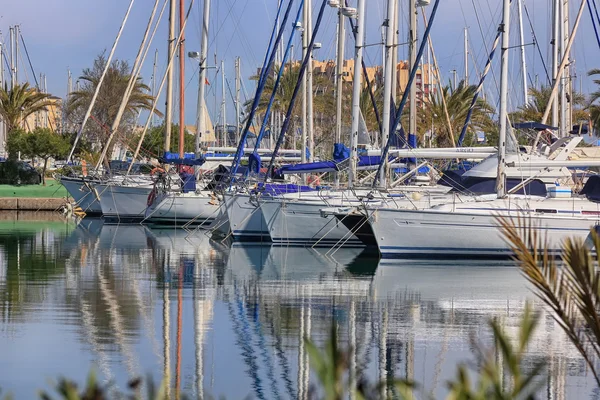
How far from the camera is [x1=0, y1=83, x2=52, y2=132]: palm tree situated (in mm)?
57594

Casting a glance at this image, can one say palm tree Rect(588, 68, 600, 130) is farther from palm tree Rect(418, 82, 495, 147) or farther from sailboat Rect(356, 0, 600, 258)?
sailboat Rect(356, 0, 600, 258)

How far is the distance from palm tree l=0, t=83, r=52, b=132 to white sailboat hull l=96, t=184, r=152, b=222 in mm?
18423

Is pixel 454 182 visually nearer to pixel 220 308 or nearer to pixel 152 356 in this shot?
pixel 220 308

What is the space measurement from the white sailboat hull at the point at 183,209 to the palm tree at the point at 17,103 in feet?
72.3

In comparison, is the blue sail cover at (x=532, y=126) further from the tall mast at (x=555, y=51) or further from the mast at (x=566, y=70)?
the tall mast at (x=555, y=51)

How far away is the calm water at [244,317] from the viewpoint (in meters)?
11.8

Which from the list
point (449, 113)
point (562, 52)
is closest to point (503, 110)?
point (562, 52)

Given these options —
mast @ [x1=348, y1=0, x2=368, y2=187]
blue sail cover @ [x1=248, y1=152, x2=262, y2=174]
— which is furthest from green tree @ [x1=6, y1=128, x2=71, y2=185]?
mast @ [x1=348, y1=0, x2=368, y2=187]

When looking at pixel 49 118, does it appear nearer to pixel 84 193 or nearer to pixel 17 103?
pixel 17 103

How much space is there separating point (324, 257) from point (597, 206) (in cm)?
656

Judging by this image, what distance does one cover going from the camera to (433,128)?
164 ft

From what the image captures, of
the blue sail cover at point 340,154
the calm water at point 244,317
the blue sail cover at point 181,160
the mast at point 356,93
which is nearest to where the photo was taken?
the calm water at point 244,317

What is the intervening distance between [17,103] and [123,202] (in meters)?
19.8

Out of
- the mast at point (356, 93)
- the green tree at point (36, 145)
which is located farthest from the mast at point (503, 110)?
the green tree at point (36, 145)
